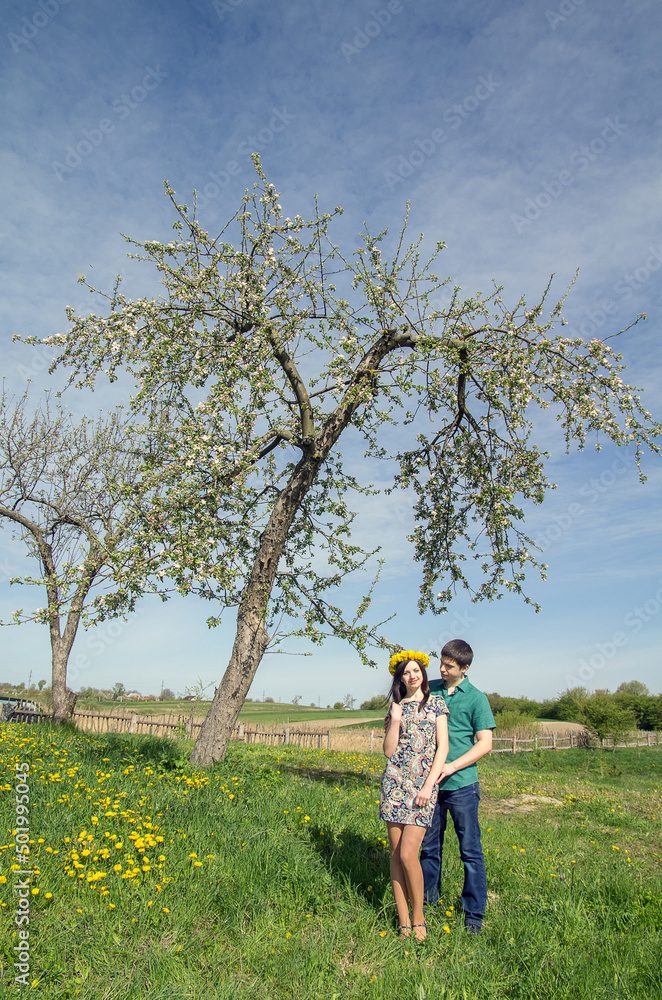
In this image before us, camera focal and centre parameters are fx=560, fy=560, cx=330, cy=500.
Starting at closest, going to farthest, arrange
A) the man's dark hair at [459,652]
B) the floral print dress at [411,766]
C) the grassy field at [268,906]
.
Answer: the grassy field at [268,906], the floral print dress at [411,766], the man's dark hair at [459,652]

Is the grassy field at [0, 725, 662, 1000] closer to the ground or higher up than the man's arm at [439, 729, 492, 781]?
closer to the ground

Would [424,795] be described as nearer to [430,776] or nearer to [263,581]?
[430,776]

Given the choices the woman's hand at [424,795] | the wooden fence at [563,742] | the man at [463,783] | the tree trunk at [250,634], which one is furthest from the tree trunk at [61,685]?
the wooden fence at [563,742]

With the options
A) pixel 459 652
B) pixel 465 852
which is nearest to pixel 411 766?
pixel 465 852

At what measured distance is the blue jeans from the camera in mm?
4098

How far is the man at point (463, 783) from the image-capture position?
4121 millimetres

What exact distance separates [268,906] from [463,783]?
1.64 meters

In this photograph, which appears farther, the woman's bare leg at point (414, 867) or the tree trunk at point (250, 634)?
the tree trunk at point (250, 634)

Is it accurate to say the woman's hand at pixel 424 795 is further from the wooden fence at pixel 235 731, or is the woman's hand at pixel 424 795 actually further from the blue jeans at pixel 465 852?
the wooden fence at pixel 235 731

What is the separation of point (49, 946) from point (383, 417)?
788cm

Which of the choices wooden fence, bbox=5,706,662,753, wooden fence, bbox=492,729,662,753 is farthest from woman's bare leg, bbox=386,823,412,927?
wooden fence, bbox=492,729,662,753

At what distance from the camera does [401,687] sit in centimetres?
422

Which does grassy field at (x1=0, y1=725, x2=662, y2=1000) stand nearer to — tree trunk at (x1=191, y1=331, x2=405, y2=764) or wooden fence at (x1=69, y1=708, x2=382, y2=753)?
tree trunk at (x1=191, y1=331, x2=405, y2=764)

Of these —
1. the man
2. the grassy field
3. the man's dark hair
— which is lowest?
the grassy field
